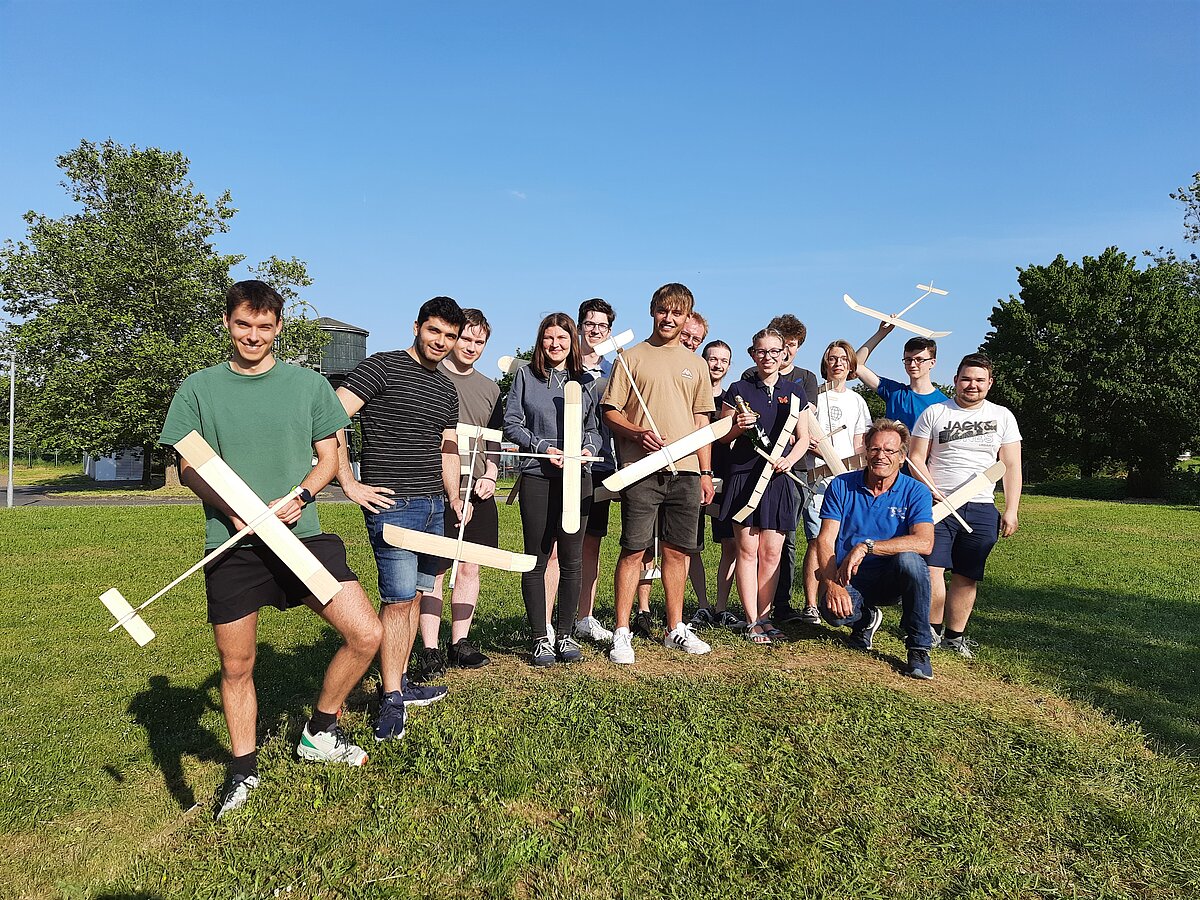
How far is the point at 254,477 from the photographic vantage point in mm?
3297

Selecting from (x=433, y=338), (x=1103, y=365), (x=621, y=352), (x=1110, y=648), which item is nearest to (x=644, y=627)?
(x=621, y=352)

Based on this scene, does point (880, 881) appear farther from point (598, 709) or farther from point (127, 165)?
point (127, 165)

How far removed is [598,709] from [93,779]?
2.67 meters

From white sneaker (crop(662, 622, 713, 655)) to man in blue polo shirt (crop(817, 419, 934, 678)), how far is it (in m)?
0.91

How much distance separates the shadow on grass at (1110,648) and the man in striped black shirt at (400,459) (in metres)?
4.14

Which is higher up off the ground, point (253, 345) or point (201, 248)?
point (201, 248)

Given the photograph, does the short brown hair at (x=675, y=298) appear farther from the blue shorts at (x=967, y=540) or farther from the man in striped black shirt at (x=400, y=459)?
the blue shorts at (x=967, y=540)

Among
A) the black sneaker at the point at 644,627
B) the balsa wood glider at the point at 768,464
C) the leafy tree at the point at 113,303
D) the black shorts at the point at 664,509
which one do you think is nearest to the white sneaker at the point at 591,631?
the black sneaker at the point at 644,627

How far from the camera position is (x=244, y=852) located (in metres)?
3.08

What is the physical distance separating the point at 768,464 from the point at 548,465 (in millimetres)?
1734

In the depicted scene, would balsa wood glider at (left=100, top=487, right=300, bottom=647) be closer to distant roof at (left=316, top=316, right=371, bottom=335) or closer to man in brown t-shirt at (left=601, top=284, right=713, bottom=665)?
man in brown t-shirt at (left=601, top=284, right=713, bottom=665)

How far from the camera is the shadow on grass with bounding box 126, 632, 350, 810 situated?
4.19m

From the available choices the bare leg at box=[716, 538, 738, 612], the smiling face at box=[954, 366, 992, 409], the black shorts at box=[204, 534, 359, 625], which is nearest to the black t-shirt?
the black shorts at box=[204, 534, 359, 625]

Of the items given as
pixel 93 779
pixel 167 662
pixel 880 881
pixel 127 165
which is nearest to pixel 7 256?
pixel 127 165
